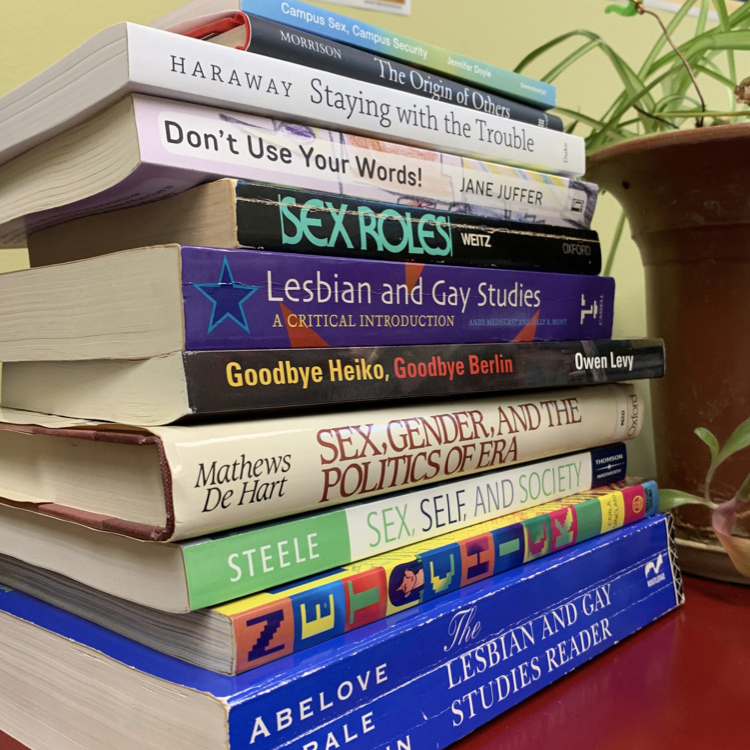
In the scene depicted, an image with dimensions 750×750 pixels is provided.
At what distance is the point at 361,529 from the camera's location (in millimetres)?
411

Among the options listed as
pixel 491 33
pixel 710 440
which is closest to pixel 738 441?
pixel 710 440

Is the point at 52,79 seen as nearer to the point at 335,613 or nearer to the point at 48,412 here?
the point at 48,412

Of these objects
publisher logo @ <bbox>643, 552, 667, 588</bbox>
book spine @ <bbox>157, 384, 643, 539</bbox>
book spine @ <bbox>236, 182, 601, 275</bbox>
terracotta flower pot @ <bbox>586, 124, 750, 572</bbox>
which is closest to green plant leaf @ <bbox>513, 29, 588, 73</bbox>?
terracotta flower pot @ <bbox>586, 124, 750, 572</bbox>

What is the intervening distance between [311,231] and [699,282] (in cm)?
42

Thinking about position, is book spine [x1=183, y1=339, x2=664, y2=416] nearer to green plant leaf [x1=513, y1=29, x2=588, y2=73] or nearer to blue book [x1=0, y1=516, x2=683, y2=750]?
blue book [x1=0, y1=516, x2=683, y2=750]

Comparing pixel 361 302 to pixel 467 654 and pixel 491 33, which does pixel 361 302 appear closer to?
Result: pixel 467 654

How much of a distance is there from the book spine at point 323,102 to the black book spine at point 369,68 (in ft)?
0.05

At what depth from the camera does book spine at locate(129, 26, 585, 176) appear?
0.35 m

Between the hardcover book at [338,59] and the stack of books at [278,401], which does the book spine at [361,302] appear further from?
the hardcover book at [338,59]

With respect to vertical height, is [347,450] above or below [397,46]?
below

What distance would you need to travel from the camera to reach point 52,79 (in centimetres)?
39

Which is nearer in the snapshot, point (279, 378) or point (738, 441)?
point (279, 378)

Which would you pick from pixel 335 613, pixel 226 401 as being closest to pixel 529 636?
pixel 335 613

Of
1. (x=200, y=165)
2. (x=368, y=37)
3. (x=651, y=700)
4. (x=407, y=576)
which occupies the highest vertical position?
(x=368, y=37)
